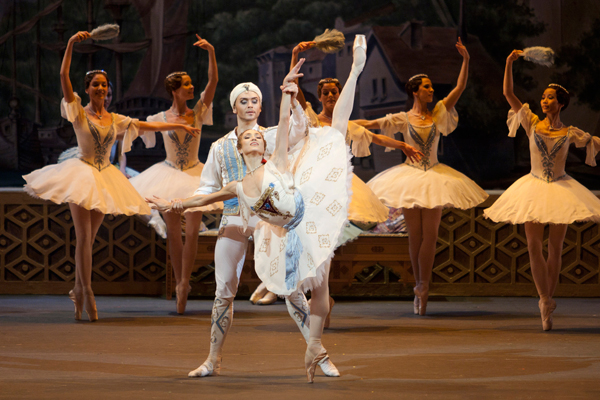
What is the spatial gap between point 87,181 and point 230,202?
1597 mm

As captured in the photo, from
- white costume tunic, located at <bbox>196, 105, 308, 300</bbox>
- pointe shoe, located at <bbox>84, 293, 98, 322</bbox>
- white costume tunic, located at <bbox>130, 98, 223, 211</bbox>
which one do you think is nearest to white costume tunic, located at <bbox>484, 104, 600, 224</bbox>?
white costume tunic, located at <bbox>196, 105, 308, 300</bbox>

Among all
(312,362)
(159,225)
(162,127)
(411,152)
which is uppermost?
(162,127)

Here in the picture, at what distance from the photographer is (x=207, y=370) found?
10.3ft

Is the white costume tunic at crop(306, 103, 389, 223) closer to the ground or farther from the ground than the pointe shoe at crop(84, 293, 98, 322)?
farther from the ground

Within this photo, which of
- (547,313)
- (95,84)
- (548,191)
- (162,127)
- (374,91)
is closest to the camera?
(547,313)

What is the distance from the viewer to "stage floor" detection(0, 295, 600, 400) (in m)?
2.88

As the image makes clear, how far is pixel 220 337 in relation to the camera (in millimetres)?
3195

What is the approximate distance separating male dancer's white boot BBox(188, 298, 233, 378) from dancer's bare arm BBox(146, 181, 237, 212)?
44 centimetres

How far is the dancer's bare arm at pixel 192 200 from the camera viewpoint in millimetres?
3128

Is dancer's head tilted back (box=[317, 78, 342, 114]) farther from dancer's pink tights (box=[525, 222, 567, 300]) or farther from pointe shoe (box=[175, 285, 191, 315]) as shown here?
pointe shoe (box=[175, 285, 191, 315])

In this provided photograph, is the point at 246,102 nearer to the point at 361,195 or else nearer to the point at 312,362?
the point at 312,362

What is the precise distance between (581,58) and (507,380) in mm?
5012

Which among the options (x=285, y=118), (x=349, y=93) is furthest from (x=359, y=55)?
(x=285, y=118)

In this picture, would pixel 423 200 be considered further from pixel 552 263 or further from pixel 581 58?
pixel 581 58
